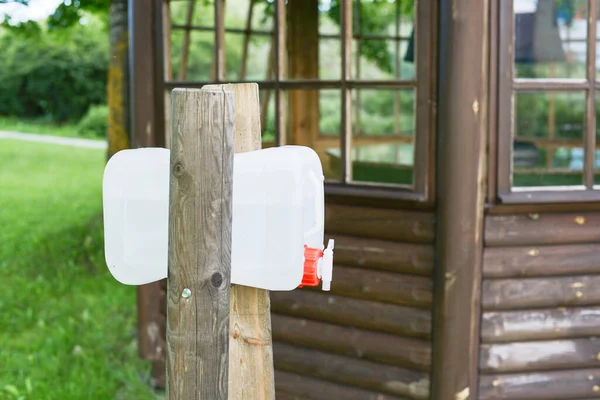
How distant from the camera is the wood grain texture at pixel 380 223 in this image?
411 cm

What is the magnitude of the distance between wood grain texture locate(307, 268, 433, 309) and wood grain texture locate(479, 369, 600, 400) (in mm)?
514

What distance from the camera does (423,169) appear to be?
3.99 m

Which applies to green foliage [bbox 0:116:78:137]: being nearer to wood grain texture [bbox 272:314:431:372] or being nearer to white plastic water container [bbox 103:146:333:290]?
wood grain texture [bbox 272:314:431:372]

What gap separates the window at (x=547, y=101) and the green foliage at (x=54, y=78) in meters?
18.1

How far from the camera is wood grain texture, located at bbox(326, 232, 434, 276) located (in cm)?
414

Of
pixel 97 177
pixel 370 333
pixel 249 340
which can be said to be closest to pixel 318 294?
pixel 370 333

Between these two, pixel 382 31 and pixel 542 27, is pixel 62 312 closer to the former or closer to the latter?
pixel 542 27

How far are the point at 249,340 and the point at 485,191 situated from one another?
197 cm

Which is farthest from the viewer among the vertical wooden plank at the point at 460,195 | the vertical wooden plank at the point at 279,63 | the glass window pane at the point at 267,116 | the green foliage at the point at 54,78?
the green foliage at the point at 54,78

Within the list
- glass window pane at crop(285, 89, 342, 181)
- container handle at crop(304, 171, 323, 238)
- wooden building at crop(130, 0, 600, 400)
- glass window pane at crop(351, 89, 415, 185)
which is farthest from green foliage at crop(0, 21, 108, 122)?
container handle at crop(304, 171, 323, 238)

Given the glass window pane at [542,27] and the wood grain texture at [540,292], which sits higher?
the glass window pane at [542,27]

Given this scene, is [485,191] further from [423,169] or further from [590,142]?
[590,142]

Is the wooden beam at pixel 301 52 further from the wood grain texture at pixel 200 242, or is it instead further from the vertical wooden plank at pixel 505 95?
the wood grain texture at pixel 200 242

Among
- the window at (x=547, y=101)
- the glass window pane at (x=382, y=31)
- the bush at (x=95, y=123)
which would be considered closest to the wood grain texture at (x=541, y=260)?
the window at (x=547, y=101)
